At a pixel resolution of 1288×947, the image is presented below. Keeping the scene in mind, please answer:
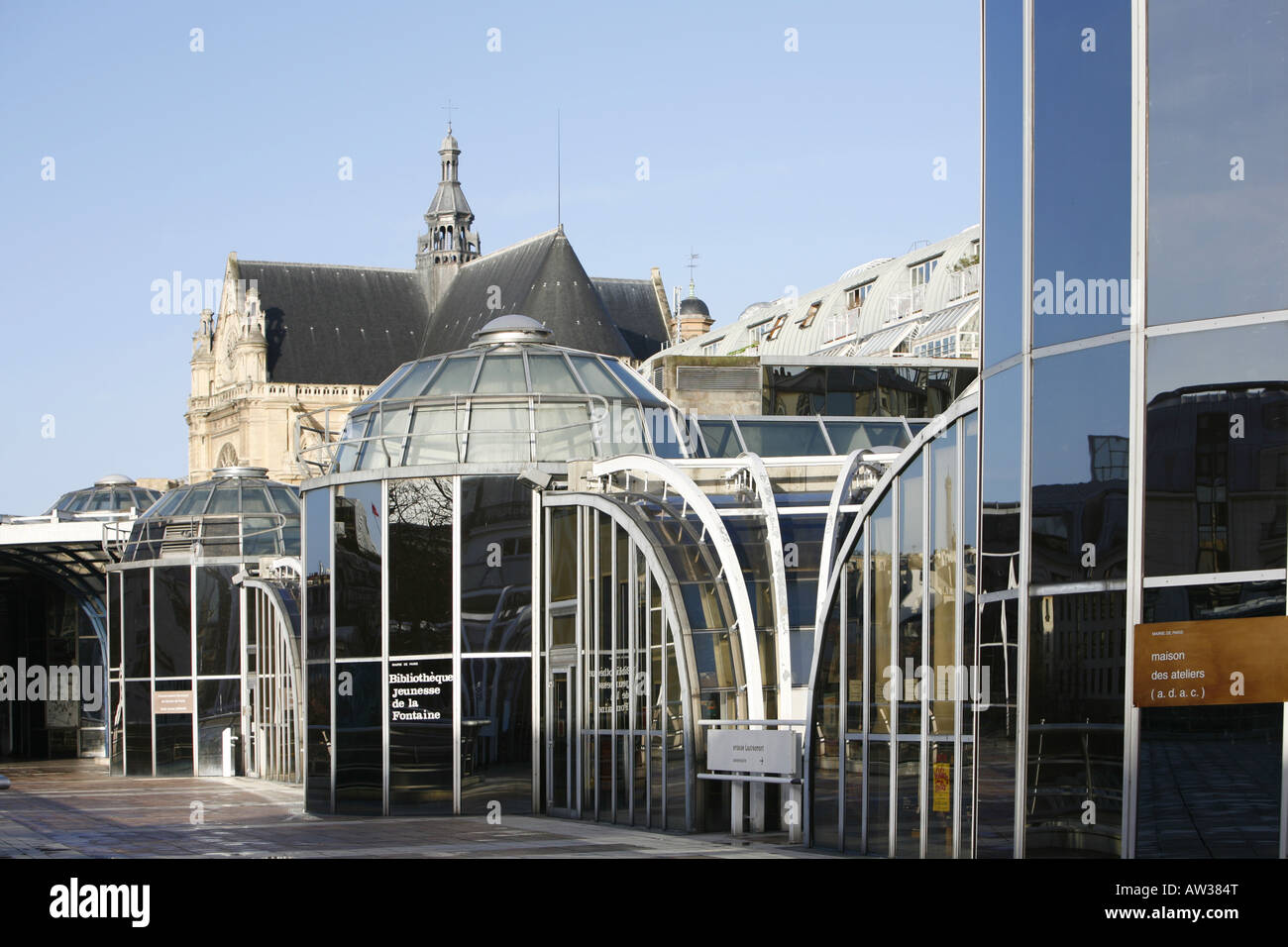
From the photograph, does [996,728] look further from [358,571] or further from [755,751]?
[358,571]

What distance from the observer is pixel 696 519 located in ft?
79.6

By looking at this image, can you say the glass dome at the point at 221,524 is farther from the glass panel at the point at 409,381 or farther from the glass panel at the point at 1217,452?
the glass panel at the point at 1217,452

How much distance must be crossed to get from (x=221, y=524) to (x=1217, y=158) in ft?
124

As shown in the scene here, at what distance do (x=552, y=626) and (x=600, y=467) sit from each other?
260 cm

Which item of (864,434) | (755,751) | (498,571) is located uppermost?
(864,434)

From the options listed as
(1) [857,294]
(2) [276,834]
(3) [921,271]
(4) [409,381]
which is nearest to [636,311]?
(1) [857,294]

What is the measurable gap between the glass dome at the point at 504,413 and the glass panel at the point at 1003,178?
14.3 m

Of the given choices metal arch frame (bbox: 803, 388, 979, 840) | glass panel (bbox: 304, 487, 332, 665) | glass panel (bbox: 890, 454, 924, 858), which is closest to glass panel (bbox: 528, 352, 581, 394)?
glass panel (bbox: 304, 487, 332, 665)

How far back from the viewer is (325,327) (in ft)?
362

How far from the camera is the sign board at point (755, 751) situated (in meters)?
20.5

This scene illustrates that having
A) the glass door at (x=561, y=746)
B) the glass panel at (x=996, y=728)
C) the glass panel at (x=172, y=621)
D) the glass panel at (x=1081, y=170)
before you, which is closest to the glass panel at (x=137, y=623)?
the glass panel at (x=172, y=621)
